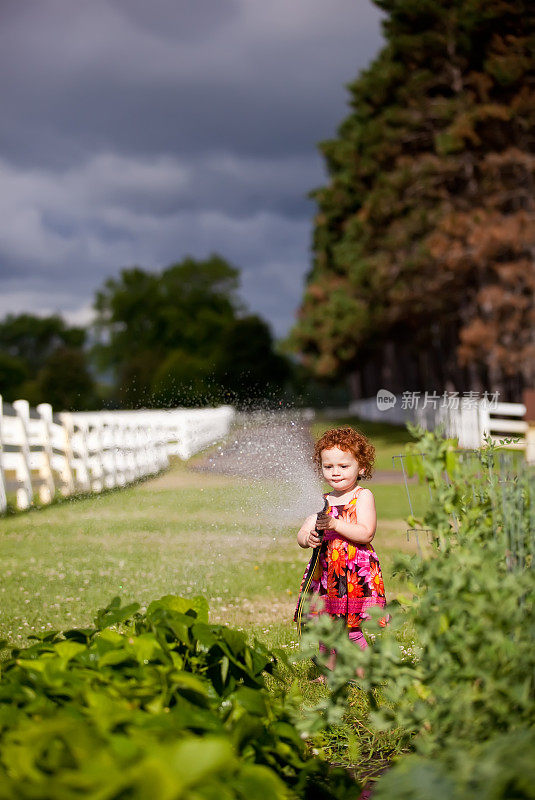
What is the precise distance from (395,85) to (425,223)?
5.66 m

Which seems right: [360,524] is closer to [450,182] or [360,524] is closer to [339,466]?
[339,466]

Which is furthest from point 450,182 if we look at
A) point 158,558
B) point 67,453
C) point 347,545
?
point 347,545

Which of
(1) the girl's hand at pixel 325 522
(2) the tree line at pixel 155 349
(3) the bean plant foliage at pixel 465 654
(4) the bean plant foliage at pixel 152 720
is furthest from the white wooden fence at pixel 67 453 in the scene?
(2) the tree line at pixel 155 349

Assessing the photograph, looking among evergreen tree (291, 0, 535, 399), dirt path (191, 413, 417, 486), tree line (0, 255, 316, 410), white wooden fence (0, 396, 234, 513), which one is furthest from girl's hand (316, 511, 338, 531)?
tree line (0, 255, 316, 410)

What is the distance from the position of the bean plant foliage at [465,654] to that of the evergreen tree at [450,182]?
18101 millimetres

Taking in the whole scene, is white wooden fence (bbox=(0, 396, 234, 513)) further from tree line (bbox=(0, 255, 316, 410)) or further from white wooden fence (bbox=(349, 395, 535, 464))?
tree line (bbox=(0, 255, 316, 410))

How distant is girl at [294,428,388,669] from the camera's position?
408 centimetres

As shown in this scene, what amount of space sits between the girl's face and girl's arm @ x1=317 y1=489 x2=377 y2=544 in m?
0.10

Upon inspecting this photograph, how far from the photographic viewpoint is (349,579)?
411 cm

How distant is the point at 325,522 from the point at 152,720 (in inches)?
69.5

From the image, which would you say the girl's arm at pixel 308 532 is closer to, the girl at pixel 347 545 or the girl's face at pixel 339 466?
the girl at pixel 347 545

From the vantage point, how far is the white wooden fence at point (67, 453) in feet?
40.9

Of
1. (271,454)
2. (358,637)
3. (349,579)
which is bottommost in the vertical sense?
(358,637)

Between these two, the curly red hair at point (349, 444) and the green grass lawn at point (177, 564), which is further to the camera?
the green grass lawn at point (177, 564)
